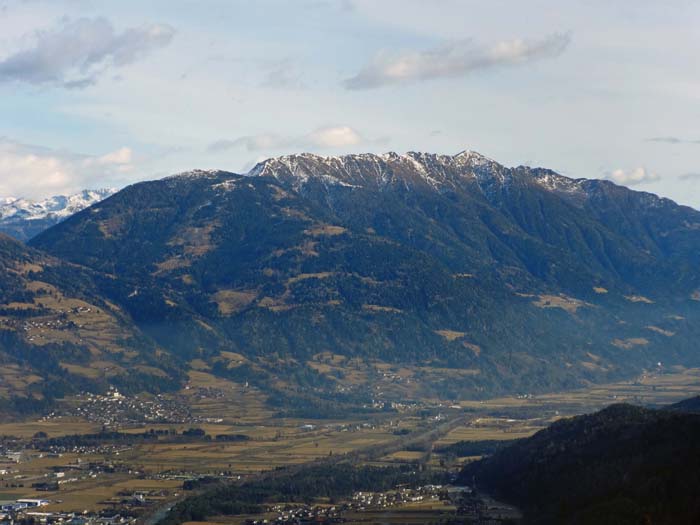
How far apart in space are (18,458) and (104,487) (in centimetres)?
3068

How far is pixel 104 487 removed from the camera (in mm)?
Result: 168875

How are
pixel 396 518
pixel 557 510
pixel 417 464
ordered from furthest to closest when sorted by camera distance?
pixel 417 464 < pixel 396 518 < pixel 557 510

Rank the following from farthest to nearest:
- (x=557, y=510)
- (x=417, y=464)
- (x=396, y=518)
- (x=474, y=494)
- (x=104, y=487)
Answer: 1. (x=417, y=464)
2. (x=104, y=487)
3. (x=474, y=494)
4. (x=396, y=518)
5. (x=557, y=510)

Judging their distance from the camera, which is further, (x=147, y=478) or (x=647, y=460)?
(x=147, y=478)

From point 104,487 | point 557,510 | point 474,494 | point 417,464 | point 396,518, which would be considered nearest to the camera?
point 557,510

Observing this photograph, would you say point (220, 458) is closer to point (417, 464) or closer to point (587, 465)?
point (417, 464)

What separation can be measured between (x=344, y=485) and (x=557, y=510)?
43327 millimetres

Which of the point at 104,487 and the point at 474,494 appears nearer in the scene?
the point at 474,494

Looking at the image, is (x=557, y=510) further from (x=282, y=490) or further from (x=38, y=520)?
(x=38, y=520)

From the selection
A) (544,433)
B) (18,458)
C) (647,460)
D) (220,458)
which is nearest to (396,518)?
(647,460)

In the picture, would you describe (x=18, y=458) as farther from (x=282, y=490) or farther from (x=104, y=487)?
(x=282, y=490)

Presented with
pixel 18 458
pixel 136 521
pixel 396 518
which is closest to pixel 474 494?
pixel 396 518

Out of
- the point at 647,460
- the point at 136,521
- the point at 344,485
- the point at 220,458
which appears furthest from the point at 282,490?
the point at 647,460

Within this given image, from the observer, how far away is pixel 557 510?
417ft
